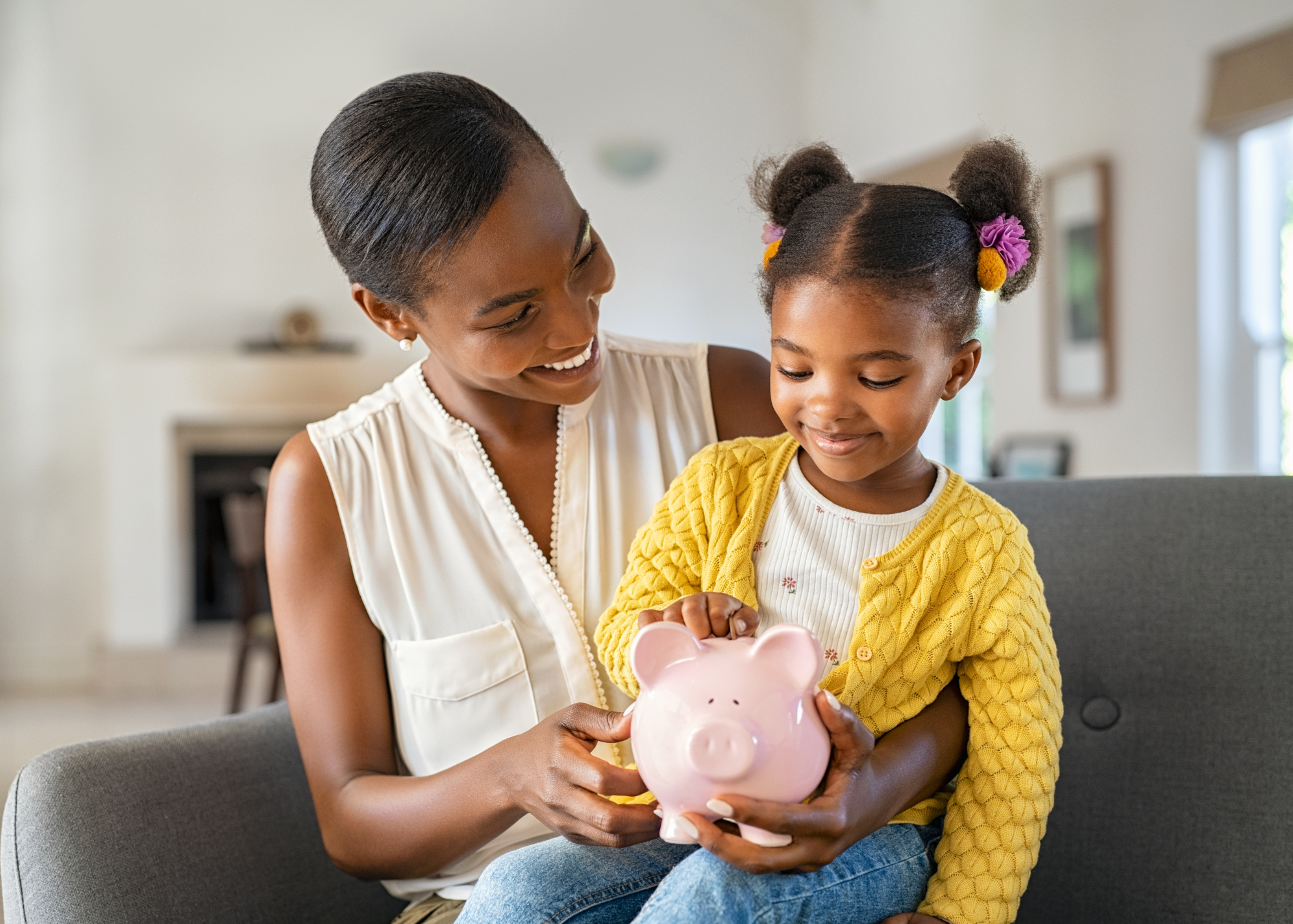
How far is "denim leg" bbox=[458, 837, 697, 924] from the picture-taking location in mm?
1032

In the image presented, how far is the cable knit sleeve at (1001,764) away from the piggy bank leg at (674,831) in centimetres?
34

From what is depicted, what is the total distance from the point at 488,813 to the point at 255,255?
18.6 feet

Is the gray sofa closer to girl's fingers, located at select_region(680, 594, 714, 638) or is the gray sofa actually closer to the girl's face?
the girl's face

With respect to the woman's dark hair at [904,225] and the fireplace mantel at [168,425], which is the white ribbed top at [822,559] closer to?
the woman's dark hair at [904,225]

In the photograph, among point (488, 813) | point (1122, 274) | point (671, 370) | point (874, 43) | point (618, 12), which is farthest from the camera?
point (618, 12)

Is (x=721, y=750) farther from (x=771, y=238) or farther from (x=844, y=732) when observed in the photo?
(x=771, y=238)

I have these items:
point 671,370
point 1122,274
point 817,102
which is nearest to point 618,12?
point 817,102

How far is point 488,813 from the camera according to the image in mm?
1119

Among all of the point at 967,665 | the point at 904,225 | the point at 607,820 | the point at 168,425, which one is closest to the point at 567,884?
the point at 607,820

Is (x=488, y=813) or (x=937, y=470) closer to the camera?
(x=488, y=813)

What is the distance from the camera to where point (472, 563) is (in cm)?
137

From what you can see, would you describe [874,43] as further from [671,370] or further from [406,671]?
[406,671]

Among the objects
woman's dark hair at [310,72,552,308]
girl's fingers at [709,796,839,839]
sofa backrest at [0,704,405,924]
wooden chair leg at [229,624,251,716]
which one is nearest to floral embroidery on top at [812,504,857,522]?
girl's fingers at [709,796,839,839]

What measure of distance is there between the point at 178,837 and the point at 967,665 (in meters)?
0.91
